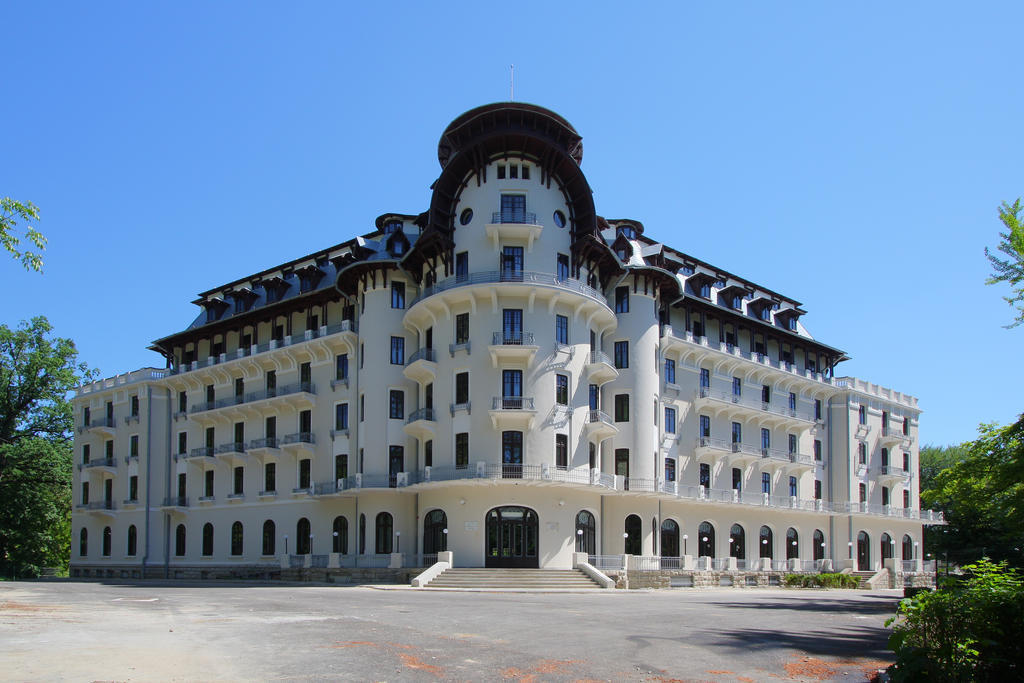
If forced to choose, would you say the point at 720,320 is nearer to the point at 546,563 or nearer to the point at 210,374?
the point at 546,563

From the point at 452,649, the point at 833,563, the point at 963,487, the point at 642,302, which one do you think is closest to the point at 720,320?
the point at 642,302

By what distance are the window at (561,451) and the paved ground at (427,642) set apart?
17.9 meters

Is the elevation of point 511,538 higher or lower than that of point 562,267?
lower

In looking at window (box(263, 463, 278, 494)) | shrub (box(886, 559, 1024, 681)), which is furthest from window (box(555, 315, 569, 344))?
shrub (box(886, 559, 1024, 681))

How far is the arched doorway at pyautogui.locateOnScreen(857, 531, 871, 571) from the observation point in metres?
65.0

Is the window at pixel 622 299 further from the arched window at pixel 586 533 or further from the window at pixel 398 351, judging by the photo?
the window at pixel 398 351

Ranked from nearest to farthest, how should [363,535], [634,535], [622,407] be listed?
[363,535] < [634,535] < [622,407]

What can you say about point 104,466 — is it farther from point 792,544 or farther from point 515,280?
point 792,544

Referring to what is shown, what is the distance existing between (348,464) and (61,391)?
3157 centimetres

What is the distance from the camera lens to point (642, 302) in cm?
5122

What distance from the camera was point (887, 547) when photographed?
221 ft

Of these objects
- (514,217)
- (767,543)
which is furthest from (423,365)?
(767,543)

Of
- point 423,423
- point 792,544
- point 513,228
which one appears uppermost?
point 513,228

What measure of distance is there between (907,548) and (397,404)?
45694 millimetres
